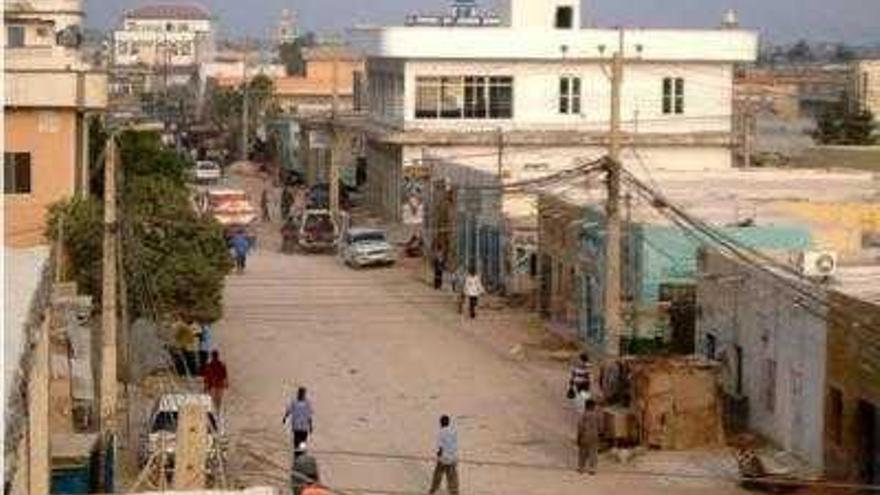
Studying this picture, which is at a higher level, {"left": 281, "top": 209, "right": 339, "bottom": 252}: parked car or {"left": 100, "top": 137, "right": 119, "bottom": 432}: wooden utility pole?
{"left": 100, "top": 137, "right": 119, "bottom": 432}: wooden utility pole

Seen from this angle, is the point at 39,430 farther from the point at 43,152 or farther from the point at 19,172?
the point at 43,152

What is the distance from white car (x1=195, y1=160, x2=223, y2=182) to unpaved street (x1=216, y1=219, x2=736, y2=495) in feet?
96.1

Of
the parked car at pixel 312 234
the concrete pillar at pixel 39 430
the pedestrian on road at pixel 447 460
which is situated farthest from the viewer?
the parked car at pixel 312 234

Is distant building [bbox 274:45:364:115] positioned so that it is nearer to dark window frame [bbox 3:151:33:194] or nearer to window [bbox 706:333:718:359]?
dark window frame [bbox 3:151:33:194]

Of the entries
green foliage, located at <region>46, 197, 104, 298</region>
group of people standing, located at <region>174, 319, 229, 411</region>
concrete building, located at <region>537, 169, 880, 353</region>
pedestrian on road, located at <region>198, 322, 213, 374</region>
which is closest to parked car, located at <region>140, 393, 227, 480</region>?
group of people standing, located at <region>174, 319, 229, 411</region>

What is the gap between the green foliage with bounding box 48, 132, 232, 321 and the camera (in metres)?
28.2

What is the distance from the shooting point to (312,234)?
4984cm

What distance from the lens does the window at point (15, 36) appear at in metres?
41.9

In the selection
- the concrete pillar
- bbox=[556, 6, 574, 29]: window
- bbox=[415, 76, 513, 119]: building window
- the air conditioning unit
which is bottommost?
the concrete pillar

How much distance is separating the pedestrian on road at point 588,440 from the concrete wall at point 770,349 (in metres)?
2.51

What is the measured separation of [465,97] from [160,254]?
30353 mm

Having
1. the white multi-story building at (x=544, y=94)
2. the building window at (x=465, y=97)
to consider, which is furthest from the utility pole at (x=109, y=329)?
the building window at (x=465, y=97)

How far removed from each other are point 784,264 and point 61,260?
10874 millimetres

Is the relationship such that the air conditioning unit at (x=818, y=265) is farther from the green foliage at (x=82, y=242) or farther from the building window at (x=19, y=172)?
the building window at (x=19, y=172)
